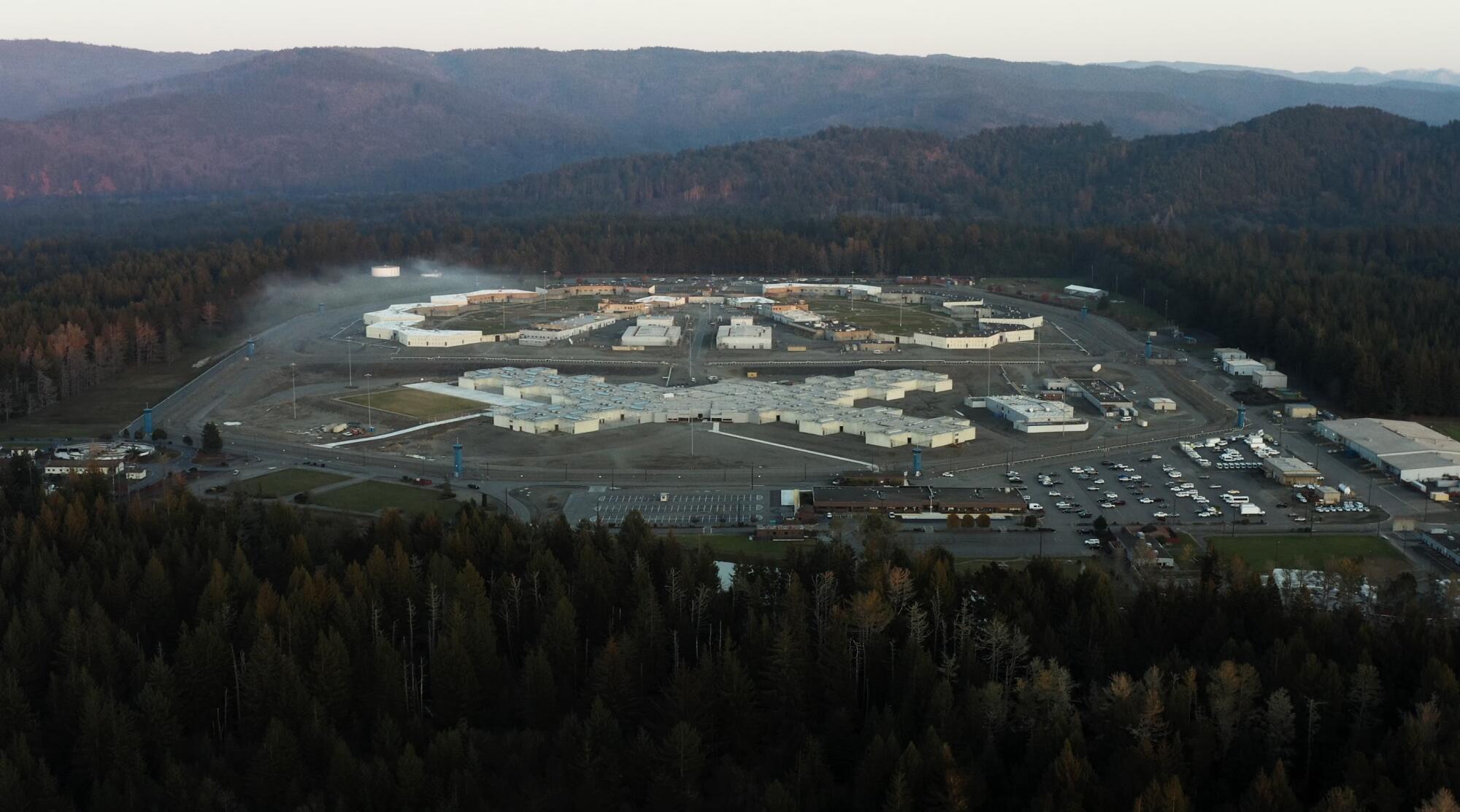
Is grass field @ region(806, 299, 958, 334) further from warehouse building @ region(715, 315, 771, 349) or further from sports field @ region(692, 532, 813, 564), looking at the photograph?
sports field @ region(692, 532, 813, 564)

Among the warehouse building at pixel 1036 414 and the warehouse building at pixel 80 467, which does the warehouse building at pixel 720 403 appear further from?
the warehouse building at pixel 80 467

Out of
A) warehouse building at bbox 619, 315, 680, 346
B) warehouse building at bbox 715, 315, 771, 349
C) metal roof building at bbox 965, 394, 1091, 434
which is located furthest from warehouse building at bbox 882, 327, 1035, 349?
metal roof building at bbox 965, 394, 1091, 434

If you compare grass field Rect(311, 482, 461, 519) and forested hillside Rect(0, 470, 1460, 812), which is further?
grass field Rect(311, 482, 461, 519)

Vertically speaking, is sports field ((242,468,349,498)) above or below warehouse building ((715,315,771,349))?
above

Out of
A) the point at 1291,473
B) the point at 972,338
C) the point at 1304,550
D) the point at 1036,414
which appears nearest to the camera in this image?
the point at 1304,550

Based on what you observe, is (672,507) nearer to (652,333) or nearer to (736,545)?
(736,545)

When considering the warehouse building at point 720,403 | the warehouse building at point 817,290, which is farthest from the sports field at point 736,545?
the warehouse building at point 817,290

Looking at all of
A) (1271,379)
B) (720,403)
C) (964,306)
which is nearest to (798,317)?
(964,306)
